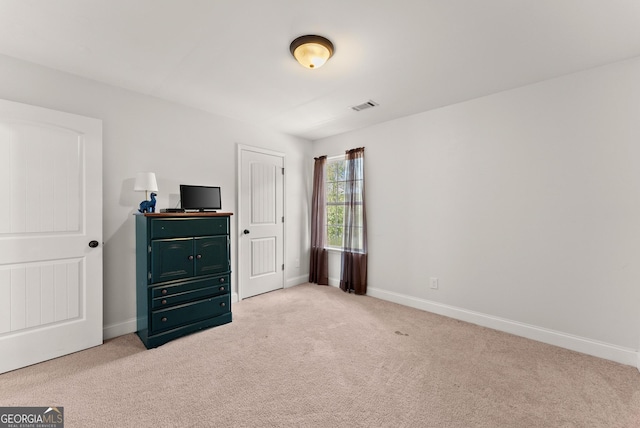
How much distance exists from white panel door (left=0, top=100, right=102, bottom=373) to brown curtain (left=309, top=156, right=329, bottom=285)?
2.86 metres

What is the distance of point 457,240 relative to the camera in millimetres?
3158

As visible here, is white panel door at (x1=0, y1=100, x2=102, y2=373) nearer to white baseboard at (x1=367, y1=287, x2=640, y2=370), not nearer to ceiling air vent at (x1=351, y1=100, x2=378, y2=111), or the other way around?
ceiling air vent at (x1=351, y1=100, x2=378, y2=111)

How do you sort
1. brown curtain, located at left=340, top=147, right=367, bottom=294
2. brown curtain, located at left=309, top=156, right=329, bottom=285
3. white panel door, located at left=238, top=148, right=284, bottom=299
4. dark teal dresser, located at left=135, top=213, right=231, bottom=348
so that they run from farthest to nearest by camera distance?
brown curtain, located at left=309, top=156, right=329, bottom=285 → brown curtain, located at left=340, top=147, right=367, bottom=294 → white panel door, located at left=238, top=148, right=284, bottom=299 → dark teal dresser, located at left=135, top=213, right=231, bottom=348

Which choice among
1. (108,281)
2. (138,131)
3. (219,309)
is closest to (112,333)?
(108,281)

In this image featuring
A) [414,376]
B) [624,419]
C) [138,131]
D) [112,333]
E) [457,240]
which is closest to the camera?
[624,419]

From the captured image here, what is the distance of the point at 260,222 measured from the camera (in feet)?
13.2

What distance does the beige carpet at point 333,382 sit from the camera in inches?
64.3

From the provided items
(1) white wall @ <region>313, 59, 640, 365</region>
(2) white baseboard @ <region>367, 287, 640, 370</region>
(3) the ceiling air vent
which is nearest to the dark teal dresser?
(3) the ceiling air vent

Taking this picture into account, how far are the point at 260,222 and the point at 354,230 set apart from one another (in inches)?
56.5

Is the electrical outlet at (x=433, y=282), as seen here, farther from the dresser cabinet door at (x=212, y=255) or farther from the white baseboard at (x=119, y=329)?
the white baseboard at (x=119, y=329)

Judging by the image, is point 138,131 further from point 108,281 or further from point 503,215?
point 503,215

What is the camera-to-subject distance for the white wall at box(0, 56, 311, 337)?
239 centimetres

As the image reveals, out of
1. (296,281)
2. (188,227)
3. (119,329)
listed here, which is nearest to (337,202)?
(296,281)

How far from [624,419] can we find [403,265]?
2207mm
